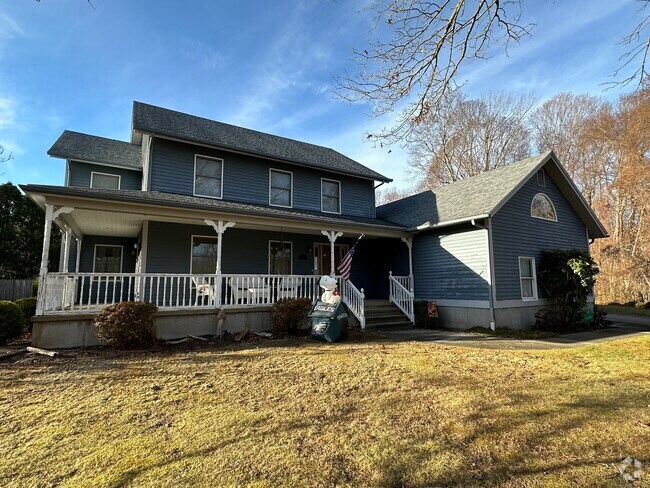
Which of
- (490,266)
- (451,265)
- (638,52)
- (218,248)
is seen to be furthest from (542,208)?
(218,248)

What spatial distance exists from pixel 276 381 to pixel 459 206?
9.45m

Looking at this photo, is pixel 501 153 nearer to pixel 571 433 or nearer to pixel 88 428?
pixel 571 433

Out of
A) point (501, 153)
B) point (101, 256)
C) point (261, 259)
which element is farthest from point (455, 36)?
point (501, 153)

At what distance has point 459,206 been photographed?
12023mm

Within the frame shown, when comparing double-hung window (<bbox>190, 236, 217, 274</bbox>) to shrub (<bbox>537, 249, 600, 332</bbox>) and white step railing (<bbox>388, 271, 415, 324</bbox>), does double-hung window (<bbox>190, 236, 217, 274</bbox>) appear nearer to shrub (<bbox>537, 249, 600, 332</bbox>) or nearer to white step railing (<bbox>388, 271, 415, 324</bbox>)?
white step railing (<bbox>388, 271, 415, 324</bbox>)

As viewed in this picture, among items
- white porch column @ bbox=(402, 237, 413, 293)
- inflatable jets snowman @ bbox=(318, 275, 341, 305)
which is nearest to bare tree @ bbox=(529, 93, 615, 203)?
white porch column @ bbox=(402, 237, 413, 293)

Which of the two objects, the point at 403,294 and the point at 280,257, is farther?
the point at 280,257

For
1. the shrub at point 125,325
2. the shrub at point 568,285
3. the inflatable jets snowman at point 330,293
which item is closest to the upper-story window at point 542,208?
the shrub at point 568,285

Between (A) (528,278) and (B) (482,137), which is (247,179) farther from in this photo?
(B) (482,137)

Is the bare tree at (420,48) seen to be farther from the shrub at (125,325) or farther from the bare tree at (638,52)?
the shrub at (125,325)

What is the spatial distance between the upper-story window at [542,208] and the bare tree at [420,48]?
9.25 m

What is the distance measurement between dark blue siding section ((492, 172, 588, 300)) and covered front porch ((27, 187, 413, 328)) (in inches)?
120

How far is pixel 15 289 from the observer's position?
14469 mm

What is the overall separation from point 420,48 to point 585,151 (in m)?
27.1
